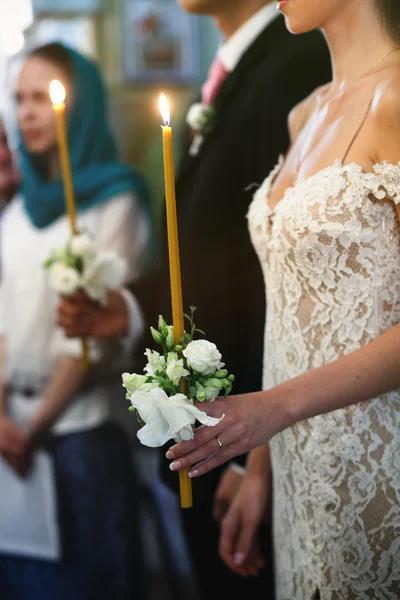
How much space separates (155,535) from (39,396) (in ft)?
1.27

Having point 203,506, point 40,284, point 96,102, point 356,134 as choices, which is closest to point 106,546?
point 203,506

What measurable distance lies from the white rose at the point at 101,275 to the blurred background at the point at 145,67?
24 cm

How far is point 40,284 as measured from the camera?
4.75ft

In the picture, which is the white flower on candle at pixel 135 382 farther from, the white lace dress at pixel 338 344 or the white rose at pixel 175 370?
the white lace dress at pixel 338 344

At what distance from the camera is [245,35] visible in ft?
3.52

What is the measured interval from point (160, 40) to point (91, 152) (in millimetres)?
263

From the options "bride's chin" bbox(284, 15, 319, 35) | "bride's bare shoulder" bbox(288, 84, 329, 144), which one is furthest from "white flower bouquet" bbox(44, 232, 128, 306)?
"bride's chin" bbox(284, 15, 319, 35)

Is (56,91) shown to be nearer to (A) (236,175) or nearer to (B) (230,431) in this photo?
(A) (236,175)

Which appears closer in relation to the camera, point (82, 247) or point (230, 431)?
point (230, 431)

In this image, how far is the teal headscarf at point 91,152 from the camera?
142cm

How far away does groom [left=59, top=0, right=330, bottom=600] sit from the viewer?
3.19ft

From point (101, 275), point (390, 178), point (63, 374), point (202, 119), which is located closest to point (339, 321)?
point (390, 178)

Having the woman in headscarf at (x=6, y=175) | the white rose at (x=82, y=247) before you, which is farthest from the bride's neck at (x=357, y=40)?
the woman in headscarf at (x=6, y=175)

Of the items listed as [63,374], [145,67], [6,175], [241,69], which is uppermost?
[145,67]
